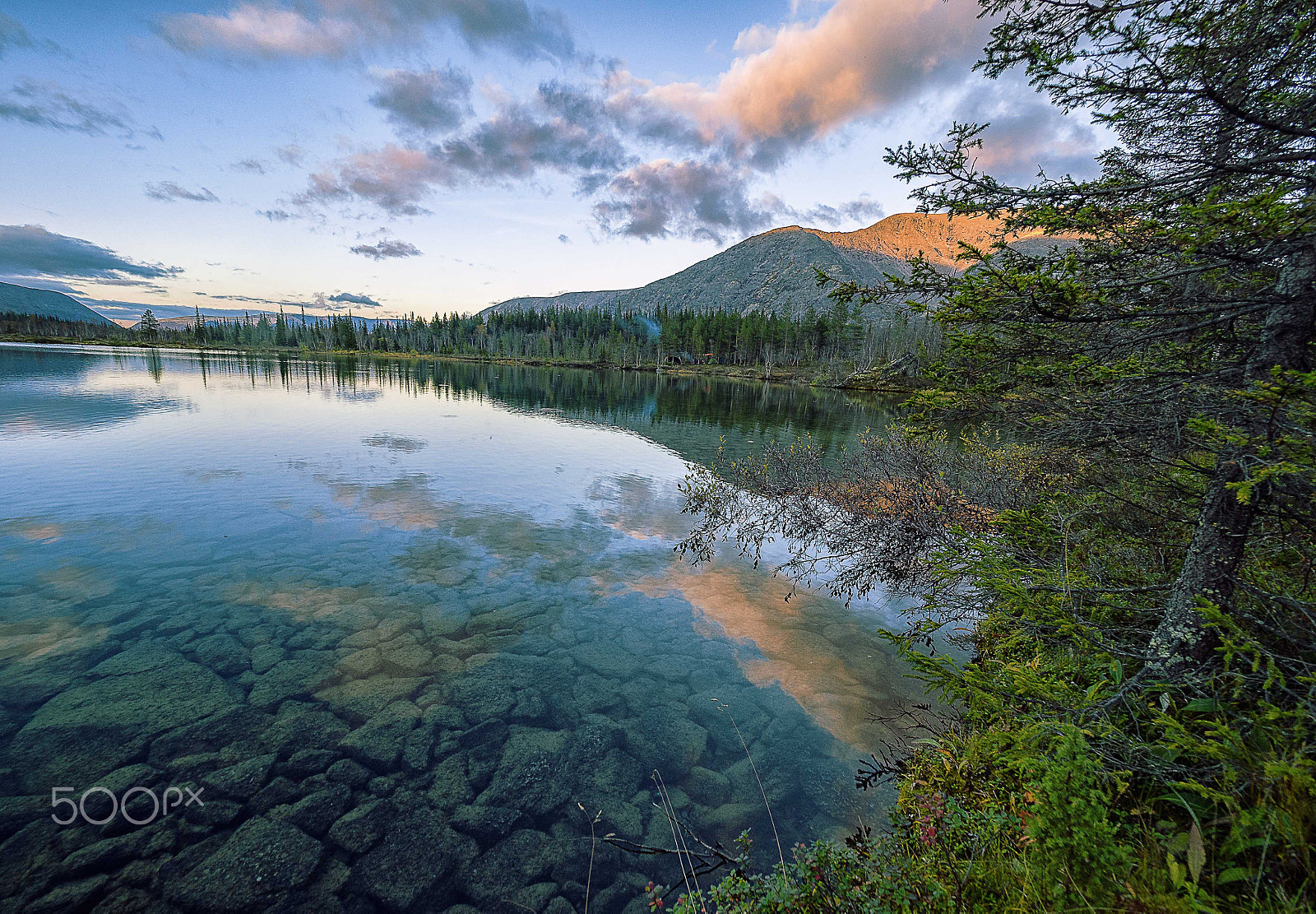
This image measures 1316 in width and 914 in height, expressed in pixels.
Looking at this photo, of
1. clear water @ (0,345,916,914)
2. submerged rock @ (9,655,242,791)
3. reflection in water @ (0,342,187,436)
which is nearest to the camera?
clear water @ (0,345,916,914)

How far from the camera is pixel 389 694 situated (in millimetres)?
7379

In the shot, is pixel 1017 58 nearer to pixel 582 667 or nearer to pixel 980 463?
pixel 582 667

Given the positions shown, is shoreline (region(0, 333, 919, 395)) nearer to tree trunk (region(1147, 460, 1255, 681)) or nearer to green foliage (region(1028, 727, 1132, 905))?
tree trunk (region(1147, 460, 1255, 681))

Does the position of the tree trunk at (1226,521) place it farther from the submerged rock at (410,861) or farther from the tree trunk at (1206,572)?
the submerged rock at (410,861)

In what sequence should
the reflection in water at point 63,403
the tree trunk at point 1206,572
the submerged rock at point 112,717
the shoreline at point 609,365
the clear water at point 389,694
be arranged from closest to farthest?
the tree trunk at point 1206,572 < the clear water at point 389,694 < the submerged rock at point 112,717 < the reflection in water at point 63,403 < the shoreline at point 609,365

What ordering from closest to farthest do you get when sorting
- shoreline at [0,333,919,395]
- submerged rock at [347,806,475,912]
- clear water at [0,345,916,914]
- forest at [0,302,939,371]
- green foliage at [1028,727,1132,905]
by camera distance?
green foliage at [1028,727,1132,905] → submerged rock at [347,806,475,912] → clear water at [0,345,916,914] → shoreline at [0,333,919,395] → forest at [0,302,939,371]

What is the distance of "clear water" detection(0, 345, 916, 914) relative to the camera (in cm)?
504

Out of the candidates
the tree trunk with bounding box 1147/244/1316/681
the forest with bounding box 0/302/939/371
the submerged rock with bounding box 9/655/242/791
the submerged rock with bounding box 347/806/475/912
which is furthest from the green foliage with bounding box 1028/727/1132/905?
the forest with bounding box 0/302/939/371

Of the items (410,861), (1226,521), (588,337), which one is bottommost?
(410,861)

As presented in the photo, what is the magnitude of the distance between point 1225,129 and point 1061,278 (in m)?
1.72

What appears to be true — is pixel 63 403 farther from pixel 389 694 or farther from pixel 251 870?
pixel 251 870

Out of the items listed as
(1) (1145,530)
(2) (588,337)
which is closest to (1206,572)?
(1) (1145,530)

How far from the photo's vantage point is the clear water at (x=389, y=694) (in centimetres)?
504

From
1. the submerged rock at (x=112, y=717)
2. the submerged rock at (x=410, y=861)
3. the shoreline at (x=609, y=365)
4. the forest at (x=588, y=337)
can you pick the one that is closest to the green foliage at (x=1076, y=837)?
the submerged rock at (x=410, y=861)
